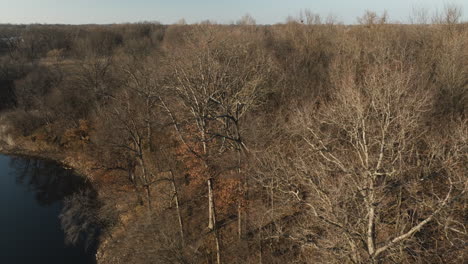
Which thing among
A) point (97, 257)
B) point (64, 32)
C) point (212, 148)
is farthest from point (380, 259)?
point (64, 32)

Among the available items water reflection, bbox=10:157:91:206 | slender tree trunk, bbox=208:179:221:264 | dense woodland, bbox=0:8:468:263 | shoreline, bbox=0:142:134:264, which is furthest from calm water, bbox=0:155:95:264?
slender tree trunk, bbox=208:179:221:264

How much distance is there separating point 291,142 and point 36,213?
82.0 ft

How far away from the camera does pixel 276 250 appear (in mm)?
17047

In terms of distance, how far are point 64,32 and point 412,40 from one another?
81019 mm

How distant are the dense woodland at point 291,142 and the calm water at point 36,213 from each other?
3.14 meters

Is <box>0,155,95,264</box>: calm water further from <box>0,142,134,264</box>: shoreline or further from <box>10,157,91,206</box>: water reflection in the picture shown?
<box>0,142,134,264</box>: shoreline

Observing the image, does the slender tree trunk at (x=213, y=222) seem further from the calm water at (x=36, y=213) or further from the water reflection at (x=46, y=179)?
the water reflection at (x=46, y=179)

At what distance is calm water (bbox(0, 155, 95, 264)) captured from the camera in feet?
72.1

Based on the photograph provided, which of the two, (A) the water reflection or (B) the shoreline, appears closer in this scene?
(B) the shoreline

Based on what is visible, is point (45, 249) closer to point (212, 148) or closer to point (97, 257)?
point (97, 257)

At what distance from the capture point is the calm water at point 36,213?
72.1 ft

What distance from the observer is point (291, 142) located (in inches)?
642

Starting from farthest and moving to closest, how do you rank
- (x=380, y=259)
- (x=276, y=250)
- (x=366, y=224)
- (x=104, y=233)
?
1. (x=104, y=233)
2. (x=276, y=250)
3. (x=366, y=224)
4. (x=380, y=259)

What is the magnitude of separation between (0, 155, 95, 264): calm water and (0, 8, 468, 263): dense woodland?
314cm
